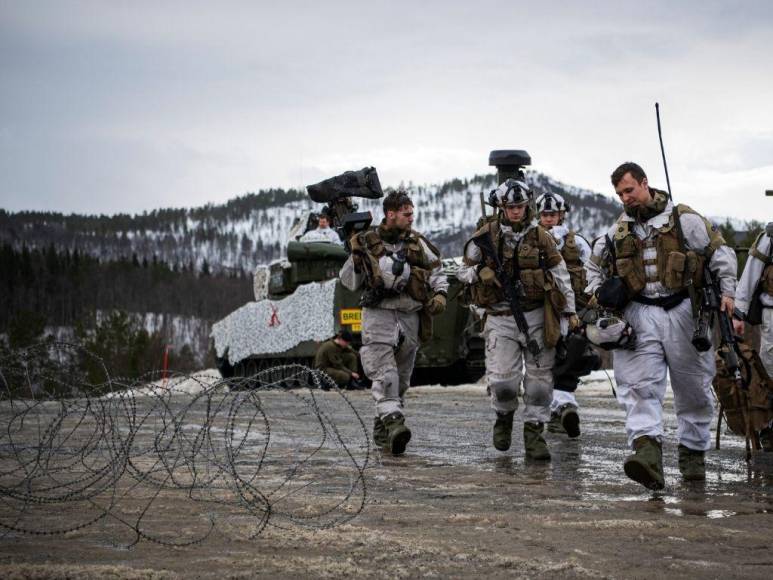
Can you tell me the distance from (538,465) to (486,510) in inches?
86.9

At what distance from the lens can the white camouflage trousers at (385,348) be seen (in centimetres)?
883

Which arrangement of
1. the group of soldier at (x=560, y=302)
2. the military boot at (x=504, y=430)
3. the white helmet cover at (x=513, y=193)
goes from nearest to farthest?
the group of soldier at (x=560, y=302) < the white helmet cover at (x=513, y=193) < the military boot at (x=504, y=430)

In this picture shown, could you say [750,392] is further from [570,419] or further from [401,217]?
[401,217]

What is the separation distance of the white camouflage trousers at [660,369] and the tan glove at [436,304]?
2.22m

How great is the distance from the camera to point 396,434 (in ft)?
27.9

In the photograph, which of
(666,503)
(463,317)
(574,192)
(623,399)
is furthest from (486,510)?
(574,192)

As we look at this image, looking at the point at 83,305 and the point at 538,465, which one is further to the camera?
the point at 83,305

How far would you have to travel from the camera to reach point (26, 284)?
109688 mm

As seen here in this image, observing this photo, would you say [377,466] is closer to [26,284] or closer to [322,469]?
[322,469]

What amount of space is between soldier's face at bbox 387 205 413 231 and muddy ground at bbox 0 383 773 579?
6.15 feet

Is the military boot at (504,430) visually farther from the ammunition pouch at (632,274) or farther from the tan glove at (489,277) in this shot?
the ammunition pouch at (632,274)

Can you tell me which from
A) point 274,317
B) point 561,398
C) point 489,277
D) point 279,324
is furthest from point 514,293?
point 274,317

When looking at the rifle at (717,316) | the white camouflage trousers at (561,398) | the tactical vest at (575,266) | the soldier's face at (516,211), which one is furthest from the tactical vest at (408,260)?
the rifle at (717,316)

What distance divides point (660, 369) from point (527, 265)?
5.67 ft
